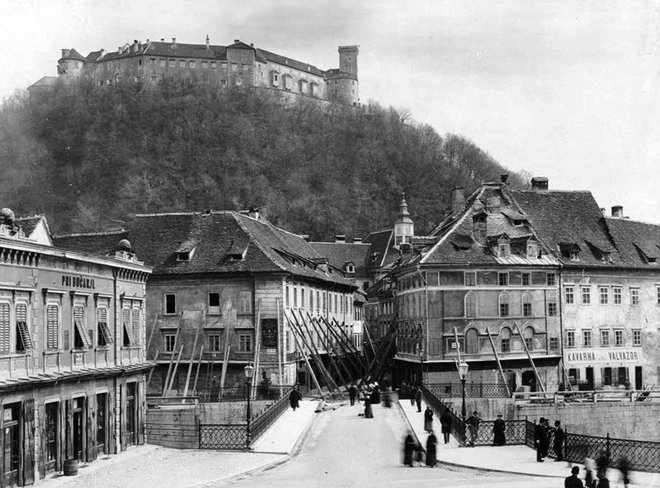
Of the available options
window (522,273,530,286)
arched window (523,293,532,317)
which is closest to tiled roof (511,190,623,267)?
window (522,273,530,286)

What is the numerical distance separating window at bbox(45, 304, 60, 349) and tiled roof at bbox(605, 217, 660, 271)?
129 ft

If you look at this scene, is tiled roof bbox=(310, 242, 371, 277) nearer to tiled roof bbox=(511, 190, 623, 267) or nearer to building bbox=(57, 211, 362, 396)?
tiled roof bbox=(511, 190, 623, 267)

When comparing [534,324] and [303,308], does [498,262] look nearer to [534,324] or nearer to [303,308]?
[534,324]

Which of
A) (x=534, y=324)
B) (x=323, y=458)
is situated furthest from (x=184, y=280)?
(x=323, y=458)

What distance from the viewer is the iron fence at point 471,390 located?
159 feet

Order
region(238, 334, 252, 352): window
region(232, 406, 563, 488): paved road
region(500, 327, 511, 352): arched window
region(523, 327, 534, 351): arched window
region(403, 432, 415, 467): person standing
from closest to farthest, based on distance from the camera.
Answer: region(232, 406, 563, 488): paved road < region(403, 432, 415, 467): person standing < region(238, 334, 252, 352): window < region(500, 327, 511, 352): arched window < region(523, 327, 534, 351): arched window

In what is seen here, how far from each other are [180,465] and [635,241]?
40.2 meters

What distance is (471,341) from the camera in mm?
53344

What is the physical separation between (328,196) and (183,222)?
257 ft

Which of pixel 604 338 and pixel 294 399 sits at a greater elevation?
pixel 604 338

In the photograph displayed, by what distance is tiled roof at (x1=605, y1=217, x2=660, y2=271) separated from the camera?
5878 cm

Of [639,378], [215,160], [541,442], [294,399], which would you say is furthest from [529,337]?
[215,160]

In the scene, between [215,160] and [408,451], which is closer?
[408,451]

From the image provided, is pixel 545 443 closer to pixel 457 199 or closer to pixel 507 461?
pixel 507 461
